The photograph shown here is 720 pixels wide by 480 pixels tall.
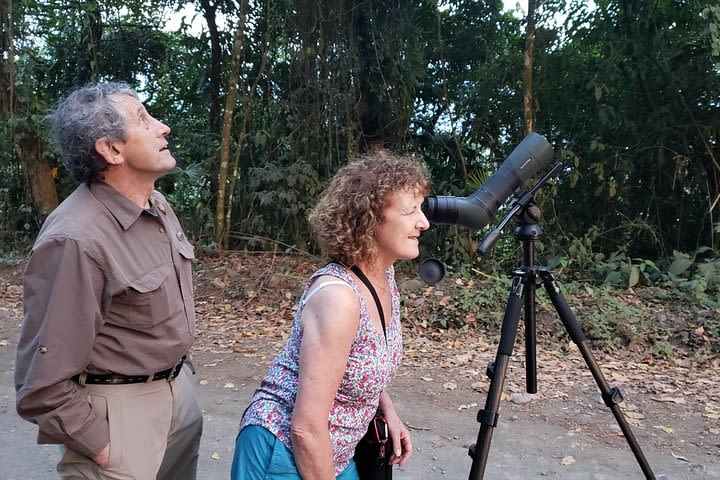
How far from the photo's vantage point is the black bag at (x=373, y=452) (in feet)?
5.66

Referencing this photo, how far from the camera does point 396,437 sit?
5.95ft

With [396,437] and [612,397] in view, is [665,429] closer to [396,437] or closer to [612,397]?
[612,397]

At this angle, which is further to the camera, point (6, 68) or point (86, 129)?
point (6, 68)

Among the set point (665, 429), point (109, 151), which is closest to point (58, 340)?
point (109, 151)

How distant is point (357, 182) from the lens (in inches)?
64.0

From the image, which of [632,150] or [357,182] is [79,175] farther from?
[632,150]

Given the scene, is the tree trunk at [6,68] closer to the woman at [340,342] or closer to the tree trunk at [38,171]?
the tree trunk at [38,171]

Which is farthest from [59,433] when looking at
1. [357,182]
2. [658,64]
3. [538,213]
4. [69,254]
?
[658,64]

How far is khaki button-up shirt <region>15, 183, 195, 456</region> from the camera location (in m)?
1.45

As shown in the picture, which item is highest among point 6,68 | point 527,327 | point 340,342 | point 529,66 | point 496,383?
point 6,68

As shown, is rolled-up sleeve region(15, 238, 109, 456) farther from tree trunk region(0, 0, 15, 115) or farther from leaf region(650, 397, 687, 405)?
tree trunk region(0, 0, 15, 115)

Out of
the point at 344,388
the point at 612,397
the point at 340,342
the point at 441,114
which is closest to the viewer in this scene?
the point at 340,342

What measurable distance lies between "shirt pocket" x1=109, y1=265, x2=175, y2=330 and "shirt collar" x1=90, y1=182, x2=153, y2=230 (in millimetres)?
162

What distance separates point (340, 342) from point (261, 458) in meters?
0.37
